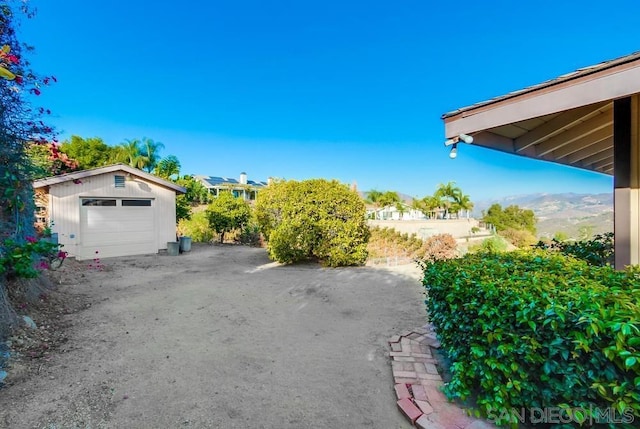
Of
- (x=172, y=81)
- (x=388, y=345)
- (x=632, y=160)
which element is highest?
(x=172, y=81)

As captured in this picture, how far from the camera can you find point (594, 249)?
147 inches

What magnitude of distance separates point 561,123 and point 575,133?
0.76m

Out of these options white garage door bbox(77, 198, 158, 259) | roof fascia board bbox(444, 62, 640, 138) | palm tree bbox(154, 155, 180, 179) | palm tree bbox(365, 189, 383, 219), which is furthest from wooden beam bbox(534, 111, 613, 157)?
palm tree bbox(365, 189, 383, 219)

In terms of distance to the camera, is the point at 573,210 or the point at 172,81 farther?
the point at 172,81

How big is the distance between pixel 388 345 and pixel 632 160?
9.99ft

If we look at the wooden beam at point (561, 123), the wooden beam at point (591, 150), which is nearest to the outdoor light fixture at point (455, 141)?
the wooden beam at point (561, 123)

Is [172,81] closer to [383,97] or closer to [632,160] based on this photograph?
[383,97]

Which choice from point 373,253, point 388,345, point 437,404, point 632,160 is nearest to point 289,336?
point 388,345

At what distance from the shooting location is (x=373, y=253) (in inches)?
394

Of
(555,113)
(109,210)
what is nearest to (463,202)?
(109,210)

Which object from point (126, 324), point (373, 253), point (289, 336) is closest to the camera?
point (289, 336)

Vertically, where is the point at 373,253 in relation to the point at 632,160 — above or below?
below

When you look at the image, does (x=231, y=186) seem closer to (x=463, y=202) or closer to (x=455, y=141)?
(x=463, y=202)

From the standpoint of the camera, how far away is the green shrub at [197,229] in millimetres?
14500
